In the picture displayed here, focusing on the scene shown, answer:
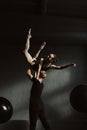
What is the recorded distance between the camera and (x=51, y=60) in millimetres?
2227

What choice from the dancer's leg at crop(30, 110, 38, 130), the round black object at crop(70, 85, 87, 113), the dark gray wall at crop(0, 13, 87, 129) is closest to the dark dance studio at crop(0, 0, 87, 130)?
the dark gray wall at crop(0, 13, 87, 129)

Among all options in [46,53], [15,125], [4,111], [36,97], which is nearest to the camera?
[36,97]

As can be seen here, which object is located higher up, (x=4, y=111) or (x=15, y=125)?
(x=4, y=111)

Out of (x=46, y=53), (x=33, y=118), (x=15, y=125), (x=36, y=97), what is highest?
(x=46, y=53)

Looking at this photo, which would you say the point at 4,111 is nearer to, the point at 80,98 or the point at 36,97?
the point at 36,97

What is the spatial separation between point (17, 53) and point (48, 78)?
405mm

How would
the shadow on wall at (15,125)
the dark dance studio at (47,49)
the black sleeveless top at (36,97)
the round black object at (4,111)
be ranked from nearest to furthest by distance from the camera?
the black sleeveless top at (36,97)
the round black object at (4,111)
the shadow on wall at (15,125)
the dark dance studio at (47,49)

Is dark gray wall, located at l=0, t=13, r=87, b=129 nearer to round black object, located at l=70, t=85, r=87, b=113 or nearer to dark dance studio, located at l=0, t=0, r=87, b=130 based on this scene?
dark dance studio, located at l=0, t=0, r=87, b=130

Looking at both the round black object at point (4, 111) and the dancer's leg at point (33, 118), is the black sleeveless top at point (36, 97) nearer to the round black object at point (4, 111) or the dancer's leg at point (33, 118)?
the dancer's leg at point (33, 118)

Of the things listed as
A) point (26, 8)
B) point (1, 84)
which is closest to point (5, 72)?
point (1, 84)

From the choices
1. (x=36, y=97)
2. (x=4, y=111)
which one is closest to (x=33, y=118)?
(x=36, y=97)

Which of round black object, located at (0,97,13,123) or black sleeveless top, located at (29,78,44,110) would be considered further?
round black object, located at (0,97,13,123)

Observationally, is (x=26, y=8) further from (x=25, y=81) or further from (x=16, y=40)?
(x=25, y=81)

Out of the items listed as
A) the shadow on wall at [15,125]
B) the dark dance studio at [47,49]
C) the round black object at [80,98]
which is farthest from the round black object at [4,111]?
the round black object at [80,98]
